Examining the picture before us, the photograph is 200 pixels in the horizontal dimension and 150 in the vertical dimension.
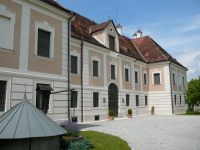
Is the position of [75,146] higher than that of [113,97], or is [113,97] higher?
[113,97]

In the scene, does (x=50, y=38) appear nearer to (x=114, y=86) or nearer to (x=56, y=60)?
(x=56, y=60)

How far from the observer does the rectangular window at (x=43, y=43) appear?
11180mm

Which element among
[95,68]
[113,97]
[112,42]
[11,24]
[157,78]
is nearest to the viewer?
[11,24]

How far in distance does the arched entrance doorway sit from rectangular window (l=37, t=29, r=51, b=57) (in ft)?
35.3

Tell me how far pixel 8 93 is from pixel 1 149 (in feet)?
16.1

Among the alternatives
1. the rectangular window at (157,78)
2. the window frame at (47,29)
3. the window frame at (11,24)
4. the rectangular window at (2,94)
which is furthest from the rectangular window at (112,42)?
the rectangular window at (2,94)

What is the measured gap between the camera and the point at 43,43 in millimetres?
11375

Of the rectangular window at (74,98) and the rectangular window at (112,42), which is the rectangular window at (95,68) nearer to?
the rectangular window at (74,98)

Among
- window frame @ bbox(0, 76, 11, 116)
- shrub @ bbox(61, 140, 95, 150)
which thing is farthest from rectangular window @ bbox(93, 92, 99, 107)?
shrub @ bbox(61, 140, 95, 150)

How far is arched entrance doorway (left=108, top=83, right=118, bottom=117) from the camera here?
68.7 ft

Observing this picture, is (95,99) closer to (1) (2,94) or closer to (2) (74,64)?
(2) (74,64)

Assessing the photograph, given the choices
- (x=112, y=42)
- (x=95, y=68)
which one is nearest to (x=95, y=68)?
(x=95, y=68)

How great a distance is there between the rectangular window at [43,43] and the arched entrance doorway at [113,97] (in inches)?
423

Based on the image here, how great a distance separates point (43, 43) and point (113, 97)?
1201 centimetres
